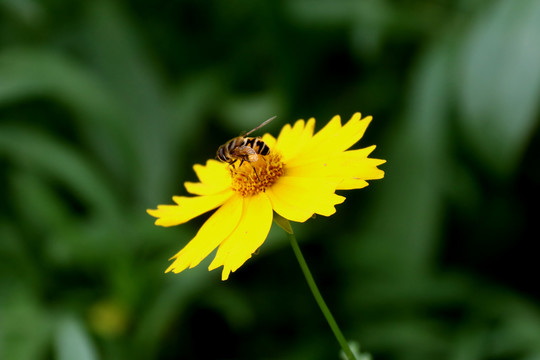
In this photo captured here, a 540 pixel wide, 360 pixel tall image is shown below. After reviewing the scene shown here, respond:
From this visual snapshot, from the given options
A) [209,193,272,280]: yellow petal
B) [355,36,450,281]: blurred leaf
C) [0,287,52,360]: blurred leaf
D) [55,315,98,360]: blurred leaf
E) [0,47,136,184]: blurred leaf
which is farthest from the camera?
[0,47,136,184]: blurred leaf

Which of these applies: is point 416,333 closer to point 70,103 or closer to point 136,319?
point 136,319

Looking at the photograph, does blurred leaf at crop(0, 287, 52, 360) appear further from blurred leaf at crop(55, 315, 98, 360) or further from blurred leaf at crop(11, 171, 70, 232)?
blurred leaf at crop(11, 171, 70, 232)

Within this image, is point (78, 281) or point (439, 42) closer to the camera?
point (439, 42)

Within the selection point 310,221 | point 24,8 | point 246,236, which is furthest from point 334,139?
point 24,8

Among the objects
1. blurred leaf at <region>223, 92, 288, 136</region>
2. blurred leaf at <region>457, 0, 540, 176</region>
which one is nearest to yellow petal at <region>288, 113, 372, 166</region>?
blurred leaf at <region>457, 0, 540, 176</region>

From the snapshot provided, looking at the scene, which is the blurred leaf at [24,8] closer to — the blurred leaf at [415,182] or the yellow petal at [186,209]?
the blurred leaf at [415,182]

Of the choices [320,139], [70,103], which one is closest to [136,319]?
[70,103]

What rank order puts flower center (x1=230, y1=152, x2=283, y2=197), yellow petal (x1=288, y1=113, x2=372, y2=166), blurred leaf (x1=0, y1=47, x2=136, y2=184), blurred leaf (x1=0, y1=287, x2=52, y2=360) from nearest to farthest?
yellow petal (x1=288, y1=113, x2=372, y2=166) < flower center (x1=230, y1=152, x2=283, y2=197) < blurred leaf (x1=0, y1=287, x2=52, y2=360) < blurred leaf (x1=0, y1=47, x2=136, y2=184)
